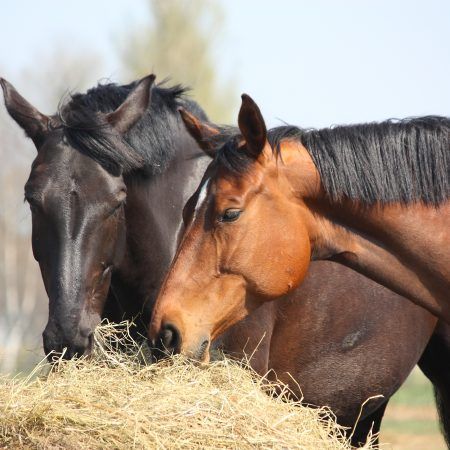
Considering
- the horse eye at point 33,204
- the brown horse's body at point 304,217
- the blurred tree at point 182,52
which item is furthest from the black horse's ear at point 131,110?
the blurred tree at point 182,52

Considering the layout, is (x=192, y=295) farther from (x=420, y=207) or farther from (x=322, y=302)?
(x=322, y=302)

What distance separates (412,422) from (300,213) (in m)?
10.6

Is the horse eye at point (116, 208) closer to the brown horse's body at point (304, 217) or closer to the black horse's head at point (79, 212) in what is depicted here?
the black horse's head at point (79, 212)

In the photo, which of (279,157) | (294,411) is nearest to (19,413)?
(294,411)

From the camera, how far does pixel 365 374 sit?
558 centimetres

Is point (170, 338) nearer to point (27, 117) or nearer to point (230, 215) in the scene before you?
point (230, 215)

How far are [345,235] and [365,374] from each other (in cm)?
160

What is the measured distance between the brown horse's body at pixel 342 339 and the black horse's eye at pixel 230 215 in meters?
1.11

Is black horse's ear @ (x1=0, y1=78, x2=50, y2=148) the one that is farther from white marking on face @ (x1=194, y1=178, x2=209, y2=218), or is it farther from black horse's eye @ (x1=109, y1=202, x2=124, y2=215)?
white marking on face @ (x1=194, y1=178, x2=209, y2=218)

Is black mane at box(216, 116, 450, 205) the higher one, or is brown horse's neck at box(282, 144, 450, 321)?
black mane at box(216, 116, 450, 205)

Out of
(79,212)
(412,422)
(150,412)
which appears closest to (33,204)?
(79,212)


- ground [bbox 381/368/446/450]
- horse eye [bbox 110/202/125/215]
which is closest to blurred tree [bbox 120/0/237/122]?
ground [bbox 381/368/446/450]

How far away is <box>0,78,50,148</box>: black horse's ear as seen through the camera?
16.2 ft

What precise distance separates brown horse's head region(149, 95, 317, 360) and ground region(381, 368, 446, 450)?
4.54m
